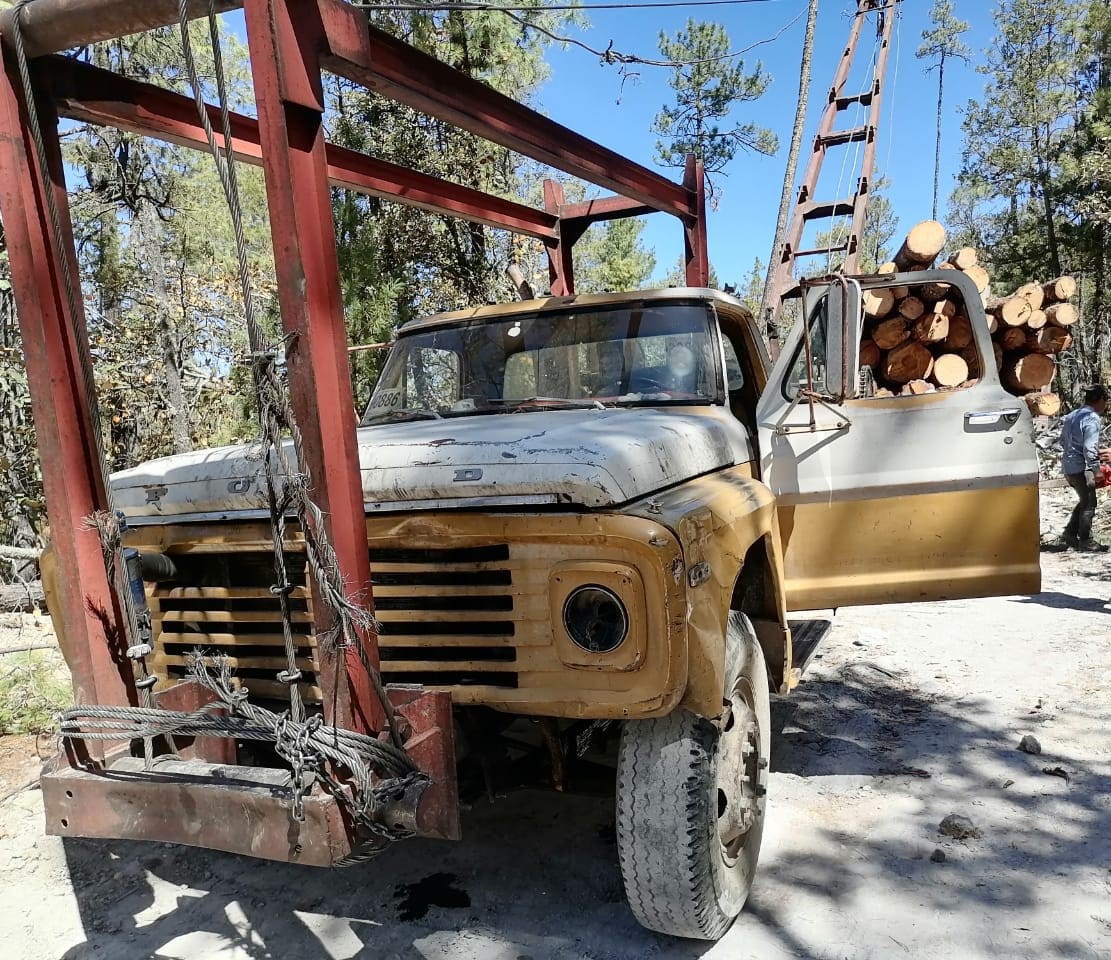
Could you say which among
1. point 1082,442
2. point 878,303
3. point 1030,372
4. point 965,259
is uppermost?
point 965,259

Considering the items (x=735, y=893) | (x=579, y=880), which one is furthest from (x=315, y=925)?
(x=735, y=893)

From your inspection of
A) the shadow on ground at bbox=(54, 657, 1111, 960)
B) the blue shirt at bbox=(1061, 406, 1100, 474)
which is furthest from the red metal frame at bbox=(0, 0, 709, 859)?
the blue shirt at bbox=(1061, 406, 1100, 474)

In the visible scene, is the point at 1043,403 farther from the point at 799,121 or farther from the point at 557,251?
the point at 799,121

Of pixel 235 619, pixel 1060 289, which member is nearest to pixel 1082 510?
pixel 1060 289

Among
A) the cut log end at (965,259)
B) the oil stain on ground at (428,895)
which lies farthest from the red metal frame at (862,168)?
the oil stain on ground at (428,895)

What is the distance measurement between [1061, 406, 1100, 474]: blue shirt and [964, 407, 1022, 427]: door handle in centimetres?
539

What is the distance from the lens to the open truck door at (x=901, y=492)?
365cm

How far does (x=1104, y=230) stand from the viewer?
18.8 m

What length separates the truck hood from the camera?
7.85ft

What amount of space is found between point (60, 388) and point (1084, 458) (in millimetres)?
8849

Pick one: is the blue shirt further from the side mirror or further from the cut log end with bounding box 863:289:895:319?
the side mirror

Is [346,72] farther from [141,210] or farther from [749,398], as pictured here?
[141,210]

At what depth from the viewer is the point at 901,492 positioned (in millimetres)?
3703

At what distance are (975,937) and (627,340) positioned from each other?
8.65ft
